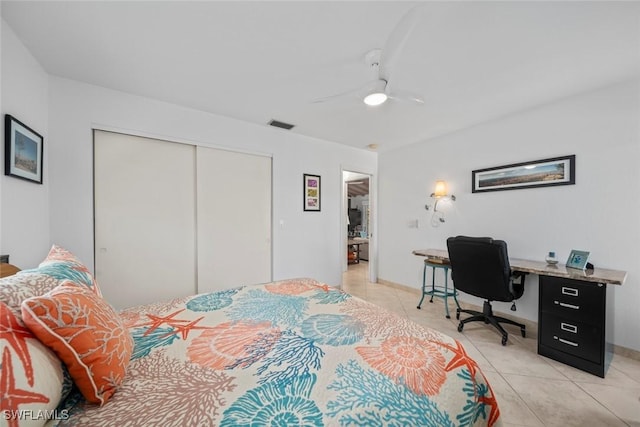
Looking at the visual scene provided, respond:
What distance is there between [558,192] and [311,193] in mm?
2945

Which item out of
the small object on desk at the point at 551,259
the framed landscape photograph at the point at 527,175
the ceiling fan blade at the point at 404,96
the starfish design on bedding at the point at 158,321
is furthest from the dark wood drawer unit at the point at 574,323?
the starfish design on bedding at the point at 158,321

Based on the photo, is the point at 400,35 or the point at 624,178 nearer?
the point at 400,35

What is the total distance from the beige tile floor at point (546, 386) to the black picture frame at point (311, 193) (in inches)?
91.1

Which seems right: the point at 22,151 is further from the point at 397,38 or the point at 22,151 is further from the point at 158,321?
the point at 397,38

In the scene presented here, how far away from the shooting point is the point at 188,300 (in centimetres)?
169

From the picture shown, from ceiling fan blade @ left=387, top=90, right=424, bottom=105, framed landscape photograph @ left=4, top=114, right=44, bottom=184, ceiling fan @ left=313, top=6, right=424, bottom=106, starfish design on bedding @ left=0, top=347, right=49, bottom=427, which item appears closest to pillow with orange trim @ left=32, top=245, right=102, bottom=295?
starfish design on bedding @ left=0, top=347, right=49, bottom=427

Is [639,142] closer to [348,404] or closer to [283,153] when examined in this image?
[348,404]

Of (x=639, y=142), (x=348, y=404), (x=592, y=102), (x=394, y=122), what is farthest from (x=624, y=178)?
(x=348, y=404)

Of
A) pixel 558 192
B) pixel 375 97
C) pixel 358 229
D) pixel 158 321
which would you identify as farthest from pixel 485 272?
pixel 358 229

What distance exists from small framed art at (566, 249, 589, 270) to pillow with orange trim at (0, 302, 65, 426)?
3.51 meters

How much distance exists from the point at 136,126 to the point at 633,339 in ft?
16.7

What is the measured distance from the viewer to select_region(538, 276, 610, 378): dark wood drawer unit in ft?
6.24

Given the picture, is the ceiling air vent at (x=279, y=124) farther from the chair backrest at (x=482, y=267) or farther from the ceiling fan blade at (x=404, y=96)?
the chair backrest at (x=482, y=267)

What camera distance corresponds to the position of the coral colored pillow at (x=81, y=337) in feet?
2.39
